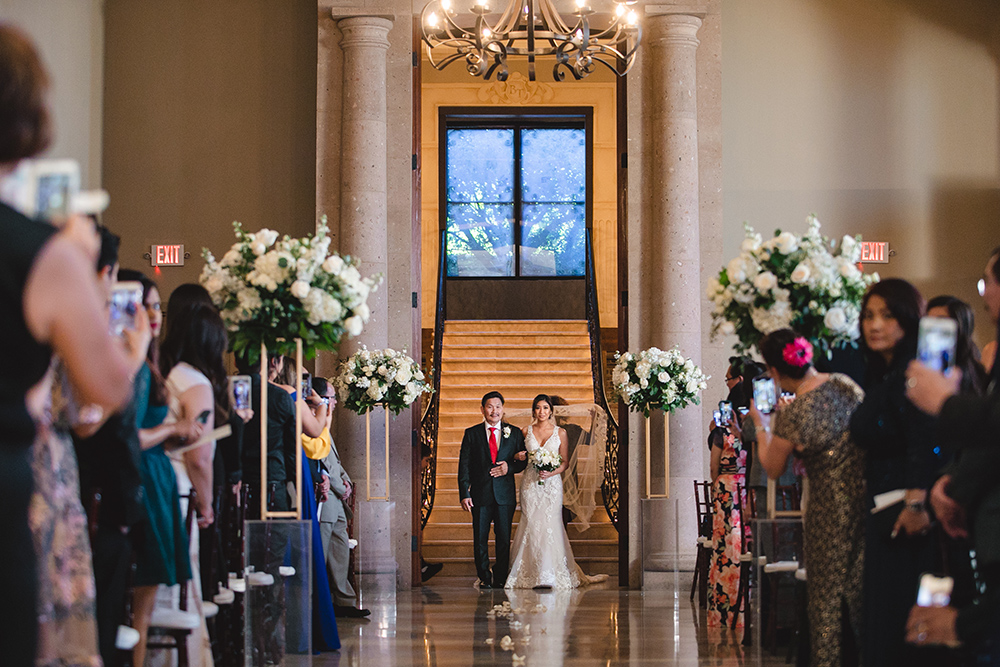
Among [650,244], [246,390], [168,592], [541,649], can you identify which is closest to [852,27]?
[650,244]

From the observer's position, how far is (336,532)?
8.07 meters

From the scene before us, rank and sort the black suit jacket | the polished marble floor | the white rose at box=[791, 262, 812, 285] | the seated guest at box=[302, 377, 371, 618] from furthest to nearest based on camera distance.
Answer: the black suit jacket
the seated guest at box=[302, 377, 371, 618]
the polished marble floor
the white rose at box=[791, 262, 812, 285]

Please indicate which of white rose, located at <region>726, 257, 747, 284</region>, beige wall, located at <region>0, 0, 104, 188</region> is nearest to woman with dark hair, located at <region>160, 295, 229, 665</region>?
white rose, located at <region>726, 257, 747, 284</region>

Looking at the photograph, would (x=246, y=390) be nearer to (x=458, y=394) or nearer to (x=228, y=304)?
(x=228, y=304)

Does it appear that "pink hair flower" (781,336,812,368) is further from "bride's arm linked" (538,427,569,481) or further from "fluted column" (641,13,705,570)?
"bride's arm linked" (538,427,569,481)

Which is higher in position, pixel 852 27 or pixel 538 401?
pixel 852 27

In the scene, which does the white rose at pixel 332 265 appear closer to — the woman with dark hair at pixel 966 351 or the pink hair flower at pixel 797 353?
the pink hair flower at pixel 797 353

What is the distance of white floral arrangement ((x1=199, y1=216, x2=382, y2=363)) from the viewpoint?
17.6 feet

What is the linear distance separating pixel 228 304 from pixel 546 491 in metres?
5.70

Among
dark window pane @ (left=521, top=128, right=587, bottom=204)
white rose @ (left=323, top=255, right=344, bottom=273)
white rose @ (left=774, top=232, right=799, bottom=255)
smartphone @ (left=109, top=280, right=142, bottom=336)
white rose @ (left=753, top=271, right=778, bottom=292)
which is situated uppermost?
dark window pane @ (left=521, top=128, right=587, bottom=204)

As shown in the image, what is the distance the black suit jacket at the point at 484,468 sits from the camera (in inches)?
424

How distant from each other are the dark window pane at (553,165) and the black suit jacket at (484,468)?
358 inches

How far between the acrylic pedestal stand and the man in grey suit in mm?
2067

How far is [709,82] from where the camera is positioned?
10617mm
